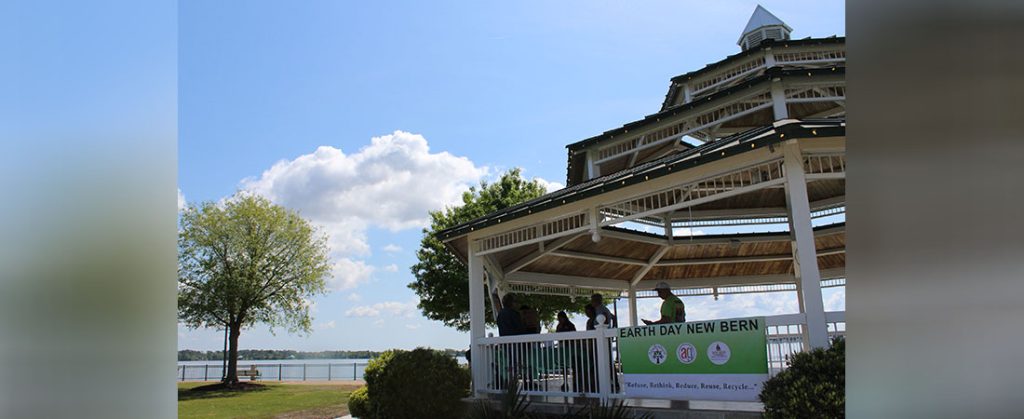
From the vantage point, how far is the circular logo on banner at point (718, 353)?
24.5 feet

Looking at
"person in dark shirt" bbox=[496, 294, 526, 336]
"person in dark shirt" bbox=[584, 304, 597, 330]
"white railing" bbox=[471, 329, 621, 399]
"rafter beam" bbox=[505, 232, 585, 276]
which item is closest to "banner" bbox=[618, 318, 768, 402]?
"white railing" bbox=[471, 329, 621, 399]

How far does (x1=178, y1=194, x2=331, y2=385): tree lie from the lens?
2944 cm

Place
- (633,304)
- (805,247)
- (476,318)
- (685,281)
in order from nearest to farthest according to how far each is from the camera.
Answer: (805,247) < (476,318) < (633,304) < (685,281)

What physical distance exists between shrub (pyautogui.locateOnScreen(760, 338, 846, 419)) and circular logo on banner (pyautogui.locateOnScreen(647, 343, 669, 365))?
1.85 meters

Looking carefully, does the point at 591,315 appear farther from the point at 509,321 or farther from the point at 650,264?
the point at 650,264

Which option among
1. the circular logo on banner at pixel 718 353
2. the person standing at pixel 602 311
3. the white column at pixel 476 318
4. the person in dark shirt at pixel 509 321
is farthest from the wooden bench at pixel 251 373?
the circular logo on banner at pixel 718 353

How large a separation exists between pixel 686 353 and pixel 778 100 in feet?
22.9

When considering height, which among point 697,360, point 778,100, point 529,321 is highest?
point 778,100

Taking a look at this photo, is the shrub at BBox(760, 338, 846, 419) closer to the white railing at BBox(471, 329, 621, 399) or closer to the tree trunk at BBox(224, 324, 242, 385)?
the white railing at BBox(471, 329, 621, 399)

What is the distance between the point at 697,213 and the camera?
13.7m

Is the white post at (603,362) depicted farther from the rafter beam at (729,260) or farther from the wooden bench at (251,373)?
the wooden bench at (251,373)

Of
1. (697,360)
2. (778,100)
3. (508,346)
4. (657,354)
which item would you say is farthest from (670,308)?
(778,100)
